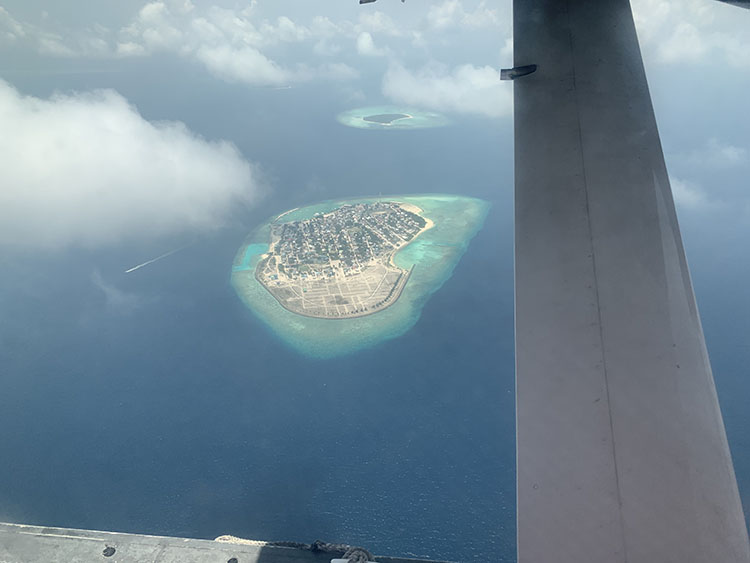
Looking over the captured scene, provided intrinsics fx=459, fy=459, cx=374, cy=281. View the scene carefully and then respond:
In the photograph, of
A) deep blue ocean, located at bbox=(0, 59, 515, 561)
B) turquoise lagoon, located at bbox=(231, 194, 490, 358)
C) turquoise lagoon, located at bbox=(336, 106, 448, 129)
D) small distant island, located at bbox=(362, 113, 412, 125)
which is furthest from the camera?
small distant island, located at bbox=(362, 113, 412, 125)

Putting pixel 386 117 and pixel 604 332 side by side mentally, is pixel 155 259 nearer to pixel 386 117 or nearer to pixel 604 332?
pixel 386 117

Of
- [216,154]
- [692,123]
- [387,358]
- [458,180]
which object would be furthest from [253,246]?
[692,123]

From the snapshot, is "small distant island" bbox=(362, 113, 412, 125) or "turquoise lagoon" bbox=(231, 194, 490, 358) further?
"small distant island" bbox=(362, 113, 412, 125)

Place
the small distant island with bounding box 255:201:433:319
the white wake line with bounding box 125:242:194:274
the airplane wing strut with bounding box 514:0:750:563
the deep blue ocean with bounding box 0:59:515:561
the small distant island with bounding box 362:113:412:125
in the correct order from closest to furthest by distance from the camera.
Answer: the airplane wing strut with bounding box 514:0:750:563 < the deep blue ocean with bounding box 0:59:515:561 < the small distant island with bounding box 255:201:433:319 < the white wake line with bounding box 125:242:194:274 < the small distant island with bounding box 362:113:412:125

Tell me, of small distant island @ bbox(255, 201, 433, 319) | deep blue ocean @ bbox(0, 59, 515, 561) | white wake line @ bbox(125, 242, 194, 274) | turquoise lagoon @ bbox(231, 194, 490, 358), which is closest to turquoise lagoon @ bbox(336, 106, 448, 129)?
turquoise lagoon @ bbox(231, 194, 490, 358)

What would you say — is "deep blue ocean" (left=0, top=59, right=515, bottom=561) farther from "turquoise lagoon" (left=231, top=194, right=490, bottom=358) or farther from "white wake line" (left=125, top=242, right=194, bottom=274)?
"white wake line" (left=125, top=242, right=194, bottom=274)

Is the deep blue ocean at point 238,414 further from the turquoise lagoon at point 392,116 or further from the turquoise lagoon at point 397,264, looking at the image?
the turquoise lagoon at point 392,116

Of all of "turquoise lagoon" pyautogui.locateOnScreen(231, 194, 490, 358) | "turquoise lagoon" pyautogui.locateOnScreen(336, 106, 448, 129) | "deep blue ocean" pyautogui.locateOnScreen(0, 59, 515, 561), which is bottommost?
"deep blue ocean" pyautogui.locateOnScreen(0, 59, 515, 561)
